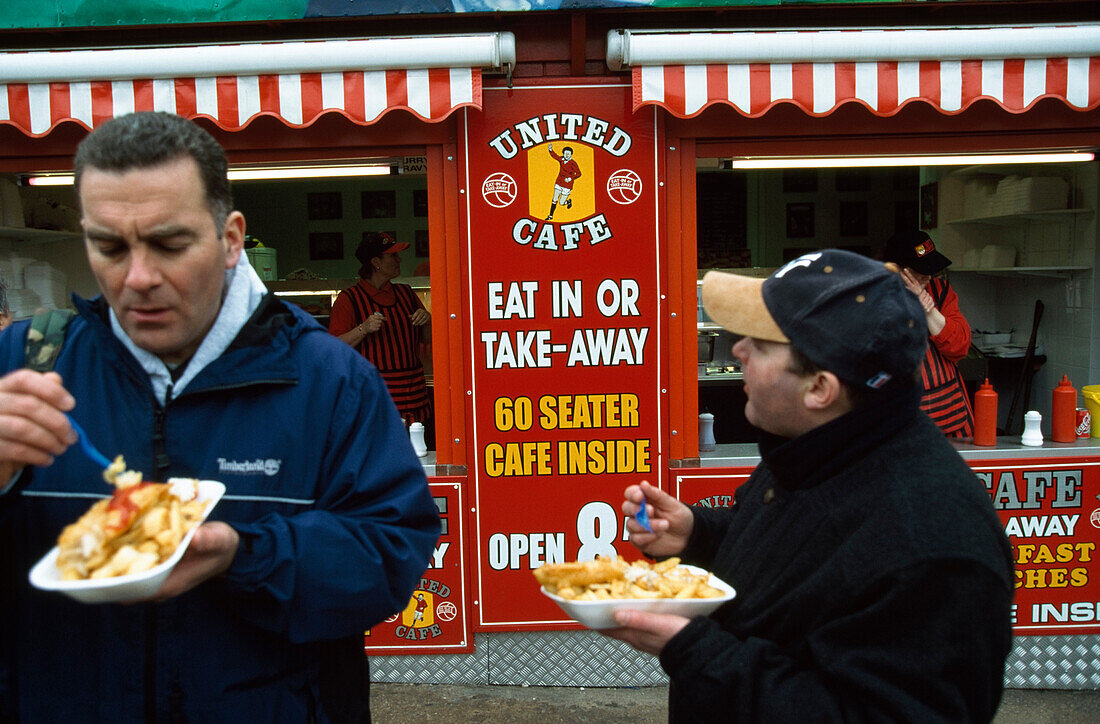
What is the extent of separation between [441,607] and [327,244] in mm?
7191

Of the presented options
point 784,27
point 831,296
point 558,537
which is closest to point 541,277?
point 558,537

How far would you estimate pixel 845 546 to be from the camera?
1.47 meters

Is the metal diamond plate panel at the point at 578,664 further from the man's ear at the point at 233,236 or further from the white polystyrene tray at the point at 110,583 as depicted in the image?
the white polystyrene tray at the point at 110,583

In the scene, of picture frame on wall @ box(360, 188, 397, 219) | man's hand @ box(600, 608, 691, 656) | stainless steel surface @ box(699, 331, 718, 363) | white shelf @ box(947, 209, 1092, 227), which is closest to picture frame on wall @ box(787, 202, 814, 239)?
white shelf @ box(947, 209, 1092, 227)

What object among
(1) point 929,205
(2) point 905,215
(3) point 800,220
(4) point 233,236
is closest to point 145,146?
(4) point 233,236

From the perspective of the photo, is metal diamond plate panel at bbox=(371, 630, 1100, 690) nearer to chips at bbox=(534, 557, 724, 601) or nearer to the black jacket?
chips at bbox=(534, 557, 724, 601)

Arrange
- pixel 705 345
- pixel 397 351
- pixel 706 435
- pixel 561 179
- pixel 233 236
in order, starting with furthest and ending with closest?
pixel 705 345 → pixel 397 351 → pixel 706 435 → pixel 561 179 → pixel 233 236

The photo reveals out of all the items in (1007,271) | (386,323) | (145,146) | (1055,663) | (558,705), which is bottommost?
(558,705)

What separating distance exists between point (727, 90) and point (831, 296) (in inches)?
93.0

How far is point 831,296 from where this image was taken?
60.3 inches

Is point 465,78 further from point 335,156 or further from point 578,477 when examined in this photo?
point 578,477

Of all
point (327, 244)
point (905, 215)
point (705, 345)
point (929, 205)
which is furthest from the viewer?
point (327, 244)

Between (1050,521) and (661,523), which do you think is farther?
(1050,521)

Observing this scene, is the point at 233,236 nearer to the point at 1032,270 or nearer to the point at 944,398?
the point at 944,398
